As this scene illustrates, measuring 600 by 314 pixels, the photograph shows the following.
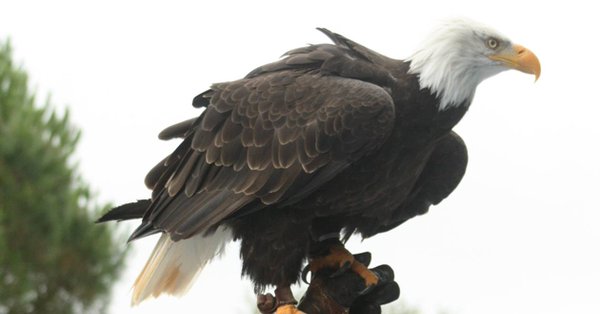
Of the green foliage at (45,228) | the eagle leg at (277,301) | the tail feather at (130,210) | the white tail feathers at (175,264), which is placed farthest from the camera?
the green foliage at (45,228)

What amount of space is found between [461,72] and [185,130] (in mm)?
1460

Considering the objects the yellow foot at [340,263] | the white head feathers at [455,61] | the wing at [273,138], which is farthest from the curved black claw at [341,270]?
the white head feathers at [455,61]

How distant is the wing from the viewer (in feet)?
15.9

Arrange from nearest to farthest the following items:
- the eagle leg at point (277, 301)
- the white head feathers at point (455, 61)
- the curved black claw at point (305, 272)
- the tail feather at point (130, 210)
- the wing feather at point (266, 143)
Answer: the wing feather at point (266, 143), the white head feathers at point (455, 61), the eagle leg at point (277, 301), the curved black claw at point (305, 272), the tail feather at point (130, 210)

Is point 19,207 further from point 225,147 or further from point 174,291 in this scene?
point 225,147

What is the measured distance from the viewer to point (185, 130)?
5.54m

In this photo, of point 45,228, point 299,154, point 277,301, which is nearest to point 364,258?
point 277,301

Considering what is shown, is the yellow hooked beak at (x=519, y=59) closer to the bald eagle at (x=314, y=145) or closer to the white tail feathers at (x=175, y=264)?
the bald eagle at (x=314, y=145)

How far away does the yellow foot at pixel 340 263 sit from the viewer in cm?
537

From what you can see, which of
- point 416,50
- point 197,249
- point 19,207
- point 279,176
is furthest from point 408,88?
point 19,207

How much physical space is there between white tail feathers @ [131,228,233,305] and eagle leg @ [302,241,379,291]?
0.48m

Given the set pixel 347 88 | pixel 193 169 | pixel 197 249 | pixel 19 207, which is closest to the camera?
pixel 347 88

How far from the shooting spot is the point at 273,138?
504cm

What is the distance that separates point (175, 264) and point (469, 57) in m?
1.91
